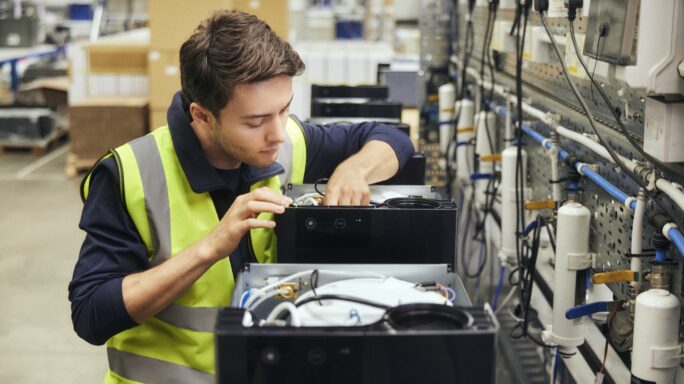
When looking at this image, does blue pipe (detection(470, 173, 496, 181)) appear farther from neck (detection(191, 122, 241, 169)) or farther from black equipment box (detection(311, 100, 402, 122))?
neck (detection(191, 122, 241, 169))

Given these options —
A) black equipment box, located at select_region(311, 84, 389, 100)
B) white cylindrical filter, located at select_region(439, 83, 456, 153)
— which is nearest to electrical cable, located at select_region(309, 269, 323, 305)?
black equipment box, located at select_region(311, 84, 389, 100)

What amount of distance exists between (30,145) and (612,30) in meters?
6.59

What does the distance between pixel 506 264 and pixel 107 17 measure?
409 inches

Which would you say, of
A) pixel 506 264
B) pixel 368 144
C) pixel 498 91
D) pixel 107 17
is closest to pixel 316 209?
pixel 368 144

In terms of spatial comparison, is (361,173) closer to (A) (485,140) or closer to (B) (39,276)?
(A) (485,140)

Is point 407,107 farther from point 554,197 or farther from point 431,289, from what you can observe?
point 431,289

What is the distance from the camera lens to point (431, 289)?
1.15 metres

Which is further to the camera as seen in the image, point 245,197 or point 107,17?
point 107,17

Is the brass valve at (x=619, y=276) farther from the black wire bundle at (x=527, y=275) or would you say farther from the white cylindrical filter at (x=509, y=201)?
the white cylindrical filter at (x=509, y=201)

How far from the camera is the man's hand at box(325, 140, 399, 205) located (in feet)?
4.92

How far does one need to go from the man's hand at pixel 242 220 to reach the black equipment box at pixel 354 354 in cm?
30

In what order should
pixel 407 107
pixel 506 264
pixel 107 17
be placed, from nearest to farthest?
pixel 506 264, pixel 407 107, pixel 107 17

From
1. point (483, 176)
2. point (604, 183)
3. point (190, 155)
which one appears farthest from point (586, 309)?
point (483, 176)

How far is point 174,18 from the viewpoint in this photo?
558cm
